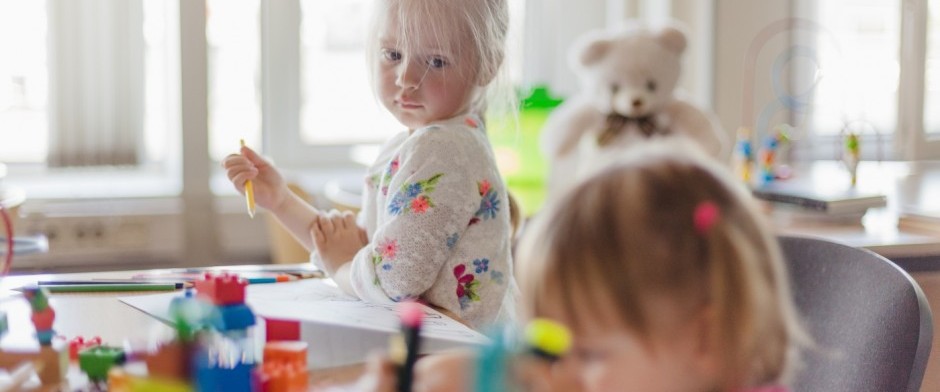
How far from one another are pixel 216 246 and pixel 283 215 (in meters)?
1.32

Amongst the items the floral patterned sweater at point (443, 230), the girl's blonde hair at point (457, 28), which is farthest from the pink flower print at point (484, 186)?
the girl's blonde hair at point (457, 28)

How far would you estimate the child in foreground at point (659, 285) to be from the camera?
0.70 m

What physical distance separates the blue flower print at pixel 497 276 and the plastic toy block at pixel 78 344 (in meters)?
0.39

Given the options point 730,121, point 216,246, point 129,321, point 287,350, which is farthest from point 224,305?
point 730,121

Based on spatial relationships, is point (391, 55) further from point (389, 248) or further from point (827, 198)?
point (827, 198)

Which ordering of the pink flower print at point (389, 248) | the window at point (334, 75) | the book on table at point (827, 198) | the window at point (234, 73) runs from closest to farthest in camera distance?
the pink flower print at point (389, 248)
the book on table at point (827, 198)
the window at point (234, 73)
the window at point (334, 75)

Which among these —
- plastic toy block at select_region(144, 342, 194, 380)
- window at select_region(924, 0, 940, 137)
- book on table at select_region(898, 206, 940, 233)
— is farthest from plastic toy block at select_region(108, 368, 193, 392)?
window at select_region(924, 0, 940, 137)

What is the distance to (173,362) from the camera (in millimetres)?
681

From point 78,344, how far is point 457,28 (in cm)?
49

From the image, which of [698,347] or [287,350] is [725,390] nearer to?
[698,347]

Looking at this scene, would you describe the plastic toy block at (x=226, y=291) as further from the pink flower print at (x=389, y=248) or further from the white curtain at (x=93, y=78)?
the white curtain at (x=93, y=78)

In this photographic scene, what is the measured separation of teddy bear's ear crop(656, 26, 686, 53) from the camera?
230cm

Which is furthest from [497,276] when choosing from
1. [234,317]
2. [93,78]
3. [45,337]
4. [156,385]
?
[93,78]

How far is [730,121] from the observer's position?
2840mm
